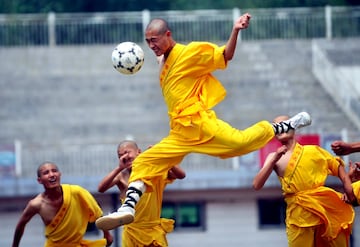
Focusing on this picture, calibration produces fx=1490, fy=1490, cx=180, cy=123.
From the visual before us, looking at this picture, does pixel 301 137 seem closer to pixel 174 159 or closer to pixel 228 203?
pixel 228 203

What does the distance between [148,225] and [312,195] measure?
6.03ft

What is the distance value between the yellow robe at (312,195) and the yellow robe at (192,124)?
0.96m

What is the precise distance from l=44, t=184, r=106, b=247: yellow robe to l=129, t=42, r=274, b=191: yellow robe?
4.69 ft

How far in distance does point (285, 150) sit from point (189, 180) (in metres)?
9.86

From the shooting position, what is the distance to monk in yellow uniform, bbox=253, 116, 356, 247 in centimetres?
1553

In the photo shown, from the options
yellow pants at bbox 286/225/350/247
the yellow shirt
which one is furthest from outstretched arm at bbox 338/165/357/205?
the yellow shirt

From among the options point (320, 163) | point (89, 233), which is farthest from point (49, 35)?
point (320, 163)

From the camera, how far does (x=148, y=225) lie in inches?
634

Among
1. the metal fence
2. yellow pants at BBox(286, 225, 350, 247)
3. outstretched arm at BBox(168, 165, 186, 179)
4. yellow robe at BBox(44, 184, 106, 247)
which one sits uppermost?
the metal fence

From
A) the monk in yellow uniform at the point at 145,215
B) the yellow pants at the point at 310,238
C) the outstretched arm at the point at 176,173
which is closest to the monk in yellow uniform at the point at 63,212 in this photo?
the monk in yellow uniform at the point at 145,215

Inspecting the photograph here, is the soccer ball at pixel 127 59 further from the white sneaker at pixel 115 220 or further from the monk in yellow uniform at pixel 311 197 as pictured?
the monk in yellow uniform at pixel 311 197

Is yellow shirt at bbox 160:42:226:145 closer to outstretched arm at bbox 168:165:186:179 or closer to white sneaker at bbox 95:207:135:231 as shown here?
white sneaker at bbox 95:207:135:231

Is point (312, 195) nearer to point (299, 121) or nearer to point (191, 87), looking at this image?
point (299, 121)

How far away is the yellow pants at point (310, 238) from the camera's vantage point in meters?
15.6
